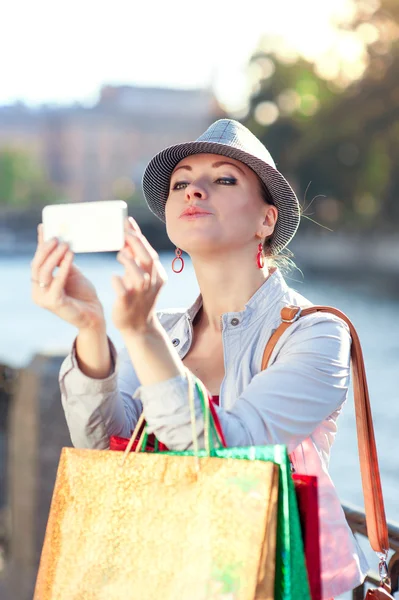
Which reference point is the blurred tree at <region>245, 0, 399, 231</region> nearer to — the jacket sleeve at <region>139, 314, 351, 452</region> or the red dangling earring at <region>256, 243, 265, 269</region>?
the red dangling earring at <region>256, 243, 265, 269</region>

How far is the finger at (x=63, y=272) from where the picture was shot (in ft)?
5.27

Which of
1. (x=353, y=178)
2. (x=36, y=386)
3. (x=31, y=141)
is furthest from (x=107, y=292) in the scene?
(x=31, y=141)

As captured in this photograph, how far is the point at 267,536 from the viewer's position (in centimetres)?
149

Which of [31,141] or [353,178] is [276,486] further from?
[31,141]

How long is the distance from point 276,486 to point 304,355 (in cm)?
36

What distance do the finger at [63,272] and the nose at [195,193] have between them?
46 cm

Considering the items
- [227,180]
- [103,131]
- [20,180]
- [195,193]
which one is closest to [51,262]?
[195,193]

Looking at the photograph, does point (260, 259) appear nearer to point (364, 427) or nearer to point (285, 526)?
point (364, 427)

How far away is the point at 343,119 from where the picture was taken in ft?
151

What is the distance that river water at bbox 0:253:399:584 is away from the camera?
31.1 feet

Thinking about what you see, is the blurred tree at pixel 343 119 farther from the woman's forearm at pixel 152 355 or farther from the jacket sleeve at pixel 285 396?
the woman's forearm at pixel 152 355

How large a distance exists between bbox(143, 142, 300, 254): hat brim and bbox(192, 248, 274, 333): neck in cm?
16

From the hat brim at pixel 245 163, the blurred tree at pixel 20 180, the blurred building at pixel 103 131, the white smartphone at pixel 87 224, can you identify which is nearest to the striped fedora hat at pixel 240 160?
the hat brim at pixel 245 163

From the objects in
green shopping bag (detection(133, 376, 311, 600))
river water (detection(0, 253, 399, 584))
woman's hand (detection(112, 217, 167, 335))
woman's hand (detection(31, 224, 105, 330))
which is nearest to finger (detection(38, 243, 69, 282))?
woman's hand (detection(31, 224, 105, 330))
